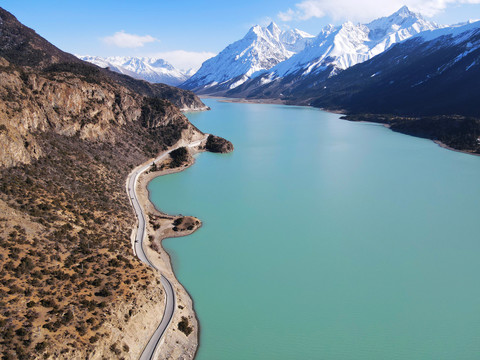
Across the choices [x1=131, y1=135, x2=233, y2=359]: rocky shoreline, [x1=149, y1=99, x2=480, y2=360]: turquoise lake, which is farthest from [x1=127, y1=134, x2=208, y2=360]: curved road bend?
[x1=149, y1=99, x2=480, y2=360]: turquoise lake

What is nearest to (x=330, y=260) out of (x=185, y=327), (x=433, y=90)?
(x=185, y=327)

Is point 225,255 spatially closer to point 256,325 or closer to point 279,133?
point 256,325

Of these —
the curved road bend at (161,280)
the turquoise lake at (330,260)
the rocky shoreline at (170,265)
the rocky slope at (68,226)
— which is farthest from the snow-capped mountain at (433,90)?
the rocky slope at (68,226)

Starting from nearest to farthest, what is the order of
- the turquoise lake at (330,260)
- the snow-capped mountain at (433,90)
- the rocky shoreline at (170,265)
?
the rocky shoreline at (170,265)
the turquoise lake at (330,260)
the snow-capped mountain at (433,90)

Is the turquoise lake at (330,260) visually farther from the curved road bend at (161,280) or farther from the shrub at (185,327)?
the curved road bend at (161,280)

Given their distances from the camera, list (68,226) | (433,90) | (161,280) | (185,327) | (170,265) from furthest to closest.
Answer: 1. (433,90)
2. (170,265)
3. (68,226)
4. (161,280)
5. (185,327)

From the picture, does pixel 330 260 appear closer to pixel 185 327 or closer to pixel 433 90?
pixel 185 327
